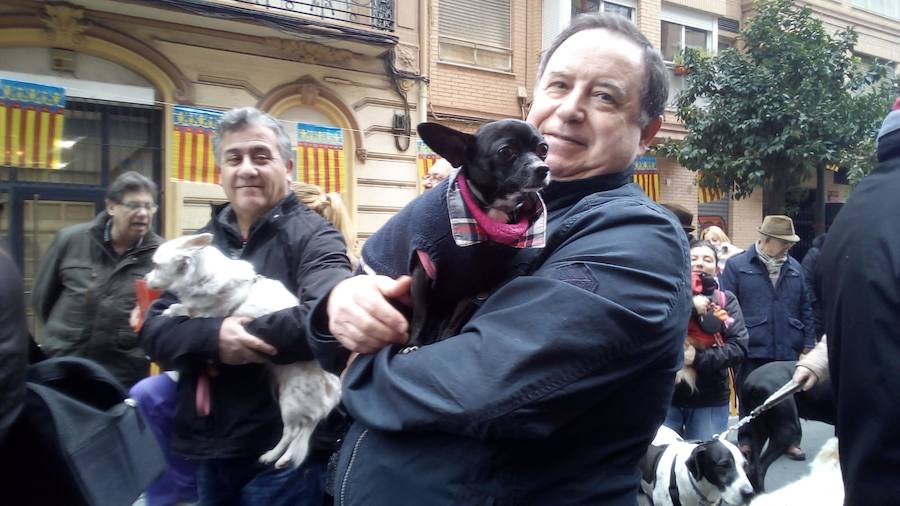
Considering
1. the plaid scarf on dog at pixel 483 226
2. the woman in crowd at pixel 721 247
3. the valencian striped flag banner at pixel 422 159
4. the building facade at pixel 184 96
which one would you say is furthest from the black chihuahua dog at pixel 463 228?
the valencian striped flag banner at pixel 422 159

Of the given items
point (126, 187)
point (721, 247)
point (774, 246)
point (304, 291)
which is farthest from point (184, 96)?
point (304, 291)

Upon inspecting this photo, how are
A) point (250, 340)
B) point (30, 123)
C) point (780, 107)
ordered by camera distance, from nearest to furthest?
point (250, 340), point (30, 123), point (780, 107)

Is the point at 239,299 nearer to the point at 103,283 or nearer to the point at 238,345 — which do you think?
the point at 238,345

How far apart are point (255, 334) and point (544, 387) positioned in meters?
1.45

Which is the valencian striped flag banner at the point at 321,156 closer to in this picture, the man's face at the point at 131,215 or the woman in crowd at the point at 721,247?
the woman in crowd at the point at 721,247

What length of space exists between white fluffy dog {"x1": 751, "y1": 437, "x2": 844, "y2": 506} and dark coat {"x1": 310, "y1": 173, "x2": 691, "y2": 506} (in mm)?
4452

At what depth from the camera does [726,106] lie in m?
12.6

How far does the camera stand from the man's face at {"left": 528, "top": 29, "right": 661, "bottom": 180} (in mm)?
1670

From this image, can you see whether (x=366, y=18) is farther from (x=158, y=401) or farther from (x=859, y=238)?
(x=859, y=238)

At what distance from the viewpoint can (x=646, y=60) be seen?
1708 millimetres

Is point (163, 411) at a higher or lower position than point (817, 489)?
higher

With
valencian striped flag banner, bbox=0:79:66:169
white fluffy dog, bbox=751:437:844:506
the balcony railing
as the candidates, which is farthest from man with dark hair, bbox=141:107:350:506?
the balcony railing

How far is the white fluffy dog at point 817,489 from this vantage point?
5.05 meters

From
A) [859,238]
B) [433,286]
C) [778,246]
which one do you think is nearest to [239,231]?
[433,286]
